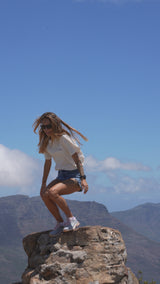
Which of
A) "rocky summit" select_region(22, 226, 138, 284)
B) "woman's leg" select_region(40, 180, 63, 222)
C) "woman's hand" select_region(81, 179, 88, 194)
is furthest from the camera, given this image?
"woman's leg" select_region(40, 180, 63, 222)

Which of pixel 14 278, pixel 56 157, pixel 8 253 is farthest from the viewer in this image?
pixel 8 253

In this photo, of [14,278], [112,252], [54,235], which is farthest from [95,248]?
[14,278]

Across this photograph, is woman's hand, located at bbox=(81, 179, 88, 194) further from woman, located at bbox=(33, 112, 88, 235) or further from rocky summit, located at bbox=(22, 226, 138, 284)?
rocky summit, located at bbox=(22, 226, 138, 284)

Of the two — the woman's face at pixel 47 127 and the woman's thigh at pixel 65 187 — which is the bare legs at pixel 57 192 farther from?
the woman's face at pixel 47 127

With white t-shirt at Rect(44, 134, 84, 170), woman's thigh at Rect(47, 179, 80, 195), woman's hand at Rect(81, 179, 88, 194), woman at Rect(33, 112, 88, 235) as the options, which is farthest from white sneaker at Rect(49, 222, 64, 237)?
white t-shirt at Rect(44, 134, 84, 170)

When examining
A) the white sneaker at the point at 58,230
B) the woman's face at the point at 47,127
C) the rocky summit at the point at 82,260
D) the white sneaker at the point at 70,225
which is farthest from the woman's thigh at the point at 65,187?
the woman's face at the point at 47,127

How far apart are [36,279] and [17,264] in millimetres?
177520

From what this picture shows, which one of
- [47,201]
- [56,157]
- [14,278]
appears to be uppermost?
[56,157]

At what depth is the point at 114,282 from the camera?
375 inches

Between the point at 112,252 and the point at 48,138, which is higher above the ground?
the point at 48,138

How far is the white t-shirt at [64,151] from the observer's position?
32.1ft

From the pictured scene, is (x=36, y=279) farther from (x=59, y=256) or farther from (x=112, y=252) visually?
(x=112, y=252)

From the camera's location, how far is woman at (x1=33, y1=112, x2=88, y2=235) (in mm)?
9688

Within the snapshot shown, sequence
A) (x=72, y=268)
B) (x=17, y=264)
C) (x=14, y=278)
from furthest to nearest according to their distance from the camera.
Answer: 1. (x=17, y=264)
2. (x=14, y=278)
3. (x=72, y=268)
